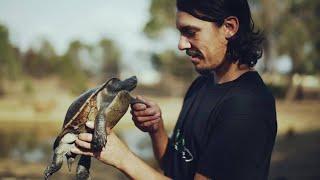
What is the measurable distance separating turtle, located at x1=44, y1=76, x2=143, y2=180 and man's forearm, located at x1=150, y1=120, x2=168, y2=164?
398 mm

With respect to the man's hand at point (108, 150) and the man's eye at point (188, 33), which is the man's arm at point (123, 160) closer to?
the man's hand at point (108, 150)

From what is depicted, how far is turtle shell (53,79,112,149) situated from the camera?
2.61 metres

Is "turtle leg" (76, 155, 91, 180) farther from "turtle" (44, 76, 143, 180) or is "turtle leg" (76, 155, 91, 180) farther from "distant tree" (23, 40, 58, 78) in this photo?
"distant tree" (23, 40, 58, 78)

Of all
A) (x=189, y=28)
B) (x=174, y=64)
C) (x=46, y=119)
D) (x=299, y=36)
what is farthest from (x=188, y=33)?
(x=174, y=64)

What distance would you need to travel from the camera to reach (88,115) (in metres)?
2.67

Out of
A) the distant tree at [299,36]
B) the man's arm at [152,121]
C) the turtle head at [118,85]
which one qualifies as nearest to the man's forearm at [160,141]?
the man's arm at [152,121]

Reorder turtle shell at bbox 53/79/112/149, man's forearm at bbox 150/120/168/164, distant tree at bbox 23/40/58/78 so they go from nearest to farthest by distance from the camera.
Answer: turtle shell at bbox 53/79/112/149 < man's forearm at bbox 150/120/168/164 < distant tree at bbox 23/40/58/78

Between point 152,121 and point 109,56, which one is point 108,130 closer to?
point 152,121

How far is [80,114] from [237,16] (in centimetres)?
96

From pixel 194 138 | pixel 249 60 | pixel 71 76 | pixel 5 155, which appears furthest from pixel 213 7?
pixel 71 76

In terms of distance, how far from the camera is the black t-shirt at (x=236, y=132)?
7.25 feet

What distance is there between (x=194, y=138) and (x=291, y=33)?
29.8 m

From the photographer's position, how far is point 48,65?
126 feet

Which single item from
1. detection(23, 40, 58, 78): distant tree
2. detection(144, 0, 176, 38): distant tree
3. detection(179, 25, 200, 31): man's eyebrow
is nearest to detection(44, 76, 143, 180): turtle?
detection(179, 25, 200, 31): man's eyebrow
